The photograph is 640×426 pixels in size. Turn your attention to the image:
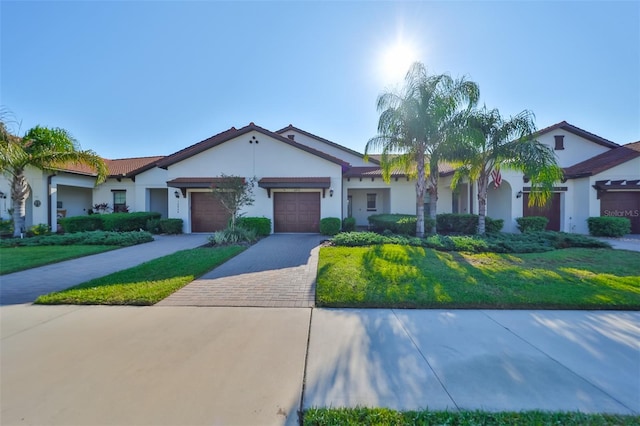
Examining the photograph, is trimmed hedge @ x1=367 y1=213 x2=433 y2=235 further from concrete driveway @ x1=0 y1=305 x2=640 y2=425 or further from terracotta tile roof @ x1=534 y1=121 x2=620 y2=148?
terracotta tile roof @ x1=534 y1=121 x2=620 y2=148

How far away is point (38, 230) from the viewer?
1375 cm

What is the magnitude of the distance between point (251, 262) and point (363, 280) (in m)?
3.85

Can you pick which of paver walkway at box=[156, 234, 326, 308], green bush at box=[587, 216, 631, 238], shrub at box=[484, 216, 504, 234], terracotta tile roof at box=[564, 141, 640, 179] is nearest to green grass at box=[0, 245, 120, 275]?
paver walkway at box=[156, 234, 326, 308]

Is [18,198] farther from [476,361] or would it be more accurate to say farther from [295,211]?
[476,361]

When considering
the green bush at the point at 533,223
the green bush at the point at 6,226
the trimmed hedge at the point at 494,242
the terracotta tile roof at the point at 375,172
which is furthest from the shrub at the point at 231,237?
the green bush at the point at 533,223

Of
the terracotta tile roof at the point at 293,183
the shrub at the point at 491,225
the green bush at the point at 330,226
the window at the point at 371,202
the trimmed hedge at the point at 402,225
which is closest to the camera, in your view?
the trimmed hedge at the point at 402,225

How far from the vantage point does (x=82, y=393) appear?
2566mm

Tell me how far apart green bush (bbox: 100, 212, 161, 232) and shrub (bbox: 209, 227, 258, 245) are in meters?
7.17

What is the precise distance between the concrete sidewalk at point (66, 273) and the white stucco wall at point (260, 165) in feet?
18.8

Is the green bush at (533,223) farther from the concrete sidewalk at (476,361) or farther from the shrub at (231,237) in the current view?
the shrub at (231,237)

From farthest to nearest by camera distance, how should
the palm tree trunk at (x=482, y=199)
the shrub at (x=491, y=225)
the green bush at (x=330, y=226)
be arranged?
the green bush at (x=330, y=226) → the shrub at (x=491, y=225) → the palm tree trunk at (x=482, y=199)

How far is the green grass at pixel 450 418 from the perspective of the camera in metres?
2.21

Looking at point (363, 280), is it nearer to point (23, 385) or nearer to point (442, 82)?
point (23, 385)

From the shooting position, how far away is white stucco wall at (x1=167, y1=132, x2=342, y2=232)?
1545 cm
